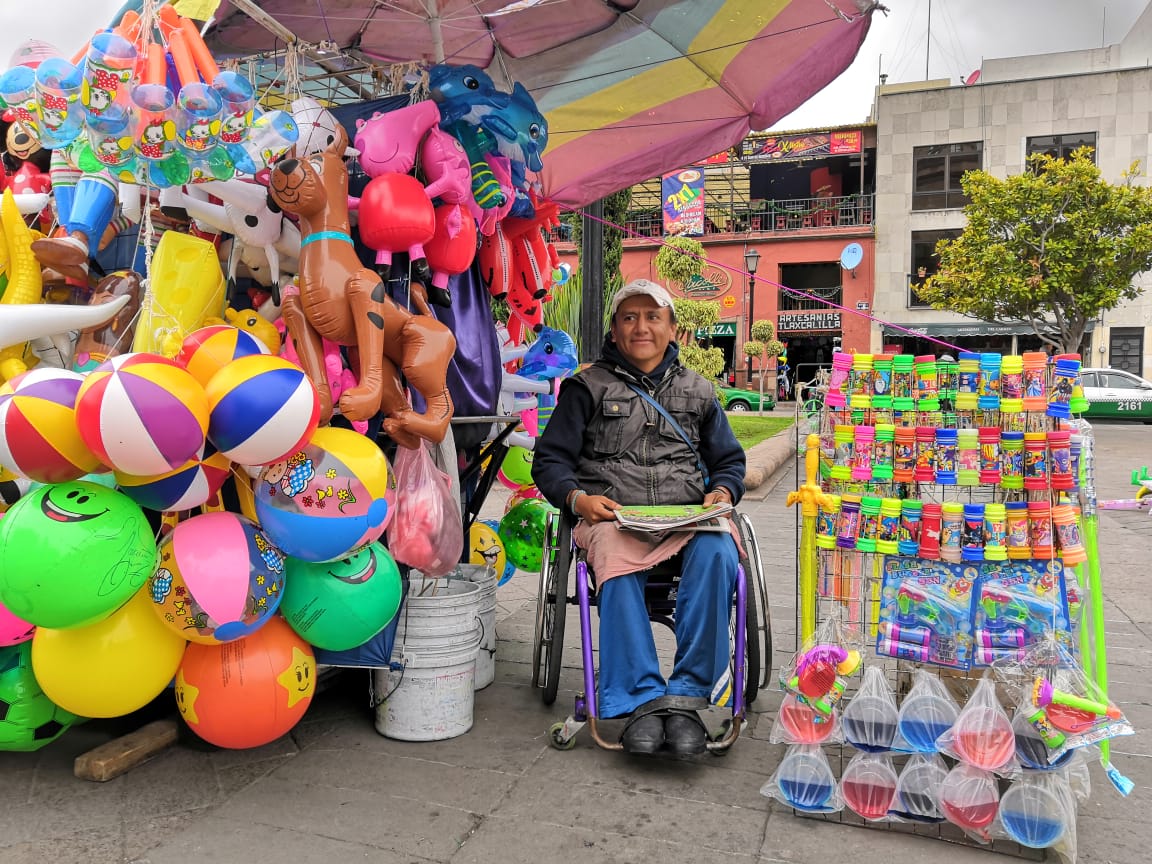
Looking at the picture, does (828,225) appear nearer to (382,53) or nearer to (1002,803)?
(382,53)

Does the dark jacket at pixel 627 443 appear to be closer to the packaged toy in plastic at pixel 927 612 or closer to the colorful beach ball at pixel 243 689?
the packaged toy in plastic at pixel 927 612

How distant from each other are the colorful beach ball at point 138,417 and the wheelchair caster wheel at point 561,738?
1.44 metres

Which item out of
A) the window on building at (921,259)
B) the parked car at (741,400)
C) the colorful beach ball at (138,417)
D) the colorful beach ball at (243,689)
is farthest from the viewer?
the window on building at (921,259)

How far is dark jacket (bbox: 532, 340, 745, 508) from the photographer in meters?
2.97

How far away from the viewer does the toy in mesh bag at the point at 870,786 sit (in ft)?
7.21

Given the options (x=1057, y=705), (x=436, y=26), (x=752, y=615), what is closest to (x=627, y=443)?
(x=752, y=615)

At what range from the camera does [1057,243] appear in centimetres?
1723

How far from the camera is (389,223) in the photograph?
105 inches

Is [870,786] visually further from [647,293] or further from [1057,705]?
[647,293]

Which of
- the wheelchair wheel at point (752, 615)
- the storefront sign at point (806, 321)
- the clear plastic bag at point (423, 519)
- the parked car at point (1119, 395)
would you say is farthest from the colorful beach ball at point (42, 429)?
the storefront sign at point (806, 321)

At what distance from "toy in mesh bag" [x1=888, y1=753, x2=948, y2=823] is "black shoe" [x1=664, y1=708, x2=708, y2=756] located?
1.79 ft

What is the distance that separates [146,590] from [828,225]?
88.6 feet

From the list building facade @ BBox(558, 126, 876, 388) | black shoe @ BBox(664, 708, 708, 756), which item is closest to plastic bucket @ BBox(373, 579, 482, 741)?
black shoe @ BBox(664, 708, 708, 756)

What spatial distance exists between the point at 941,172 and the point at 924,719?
26.4 meters
